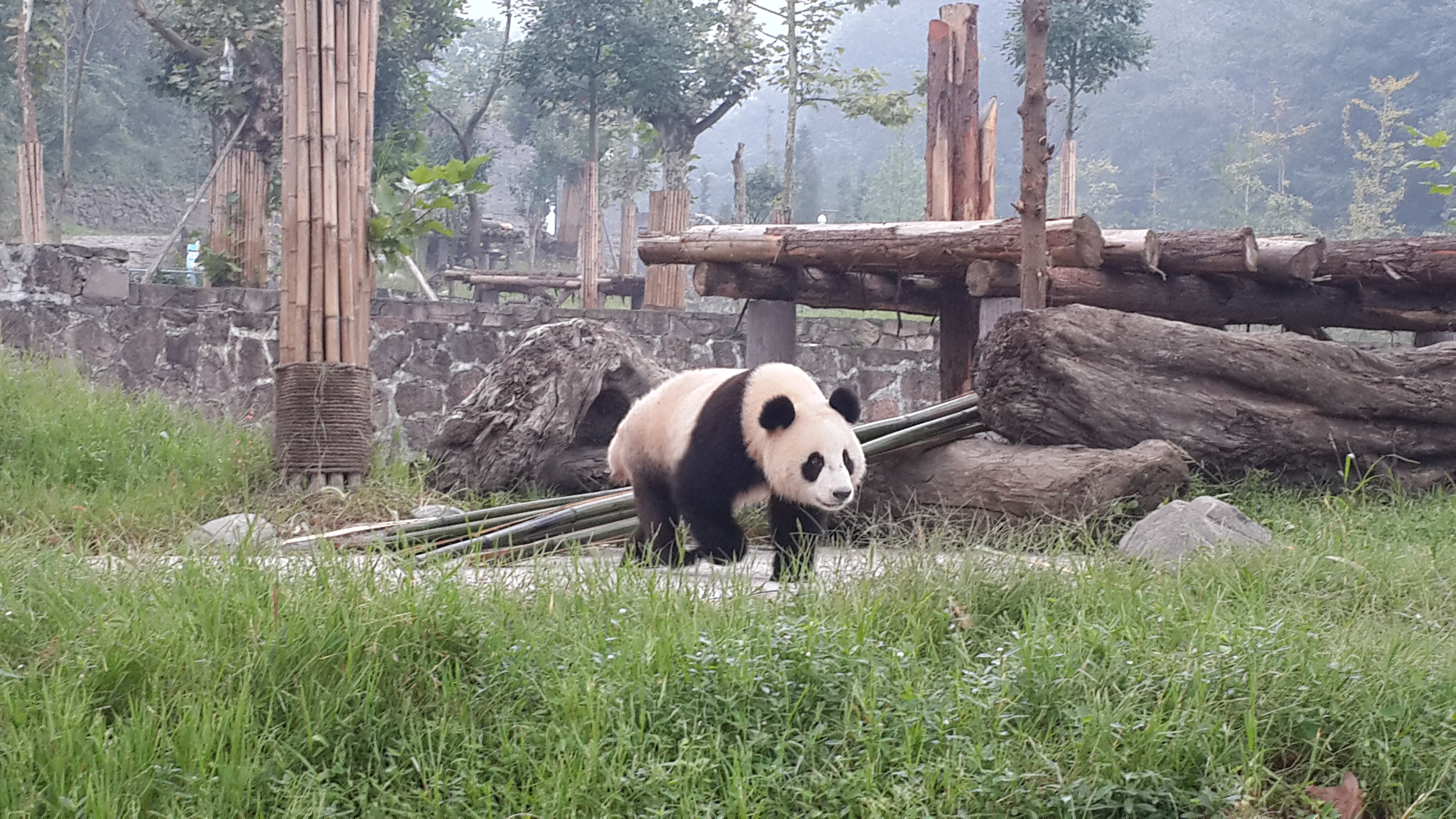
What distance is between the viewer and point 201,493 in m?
5.73

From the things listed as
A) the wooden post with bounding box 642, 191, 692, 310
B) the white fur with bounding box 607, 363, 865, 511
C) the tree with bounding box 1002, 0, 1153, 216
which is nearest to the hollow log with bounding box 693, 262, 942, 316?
the white fur with bounding box 607, 363, 865, 511

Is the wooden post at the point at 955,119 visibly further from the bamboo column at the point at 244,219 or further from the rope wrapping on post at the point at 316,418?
the bamboo column at the point at 244,219

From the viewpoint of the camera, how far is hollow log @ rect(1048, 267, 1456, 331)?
7.32 meters

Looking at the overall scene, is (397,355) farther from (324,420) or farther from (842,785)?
(842,785)

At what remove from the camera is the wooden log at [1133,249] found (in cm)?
671

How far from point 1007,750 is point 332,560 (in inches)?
76.2

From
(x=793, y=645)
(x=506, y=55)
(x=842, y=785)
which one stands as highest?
(x=506, y=55)

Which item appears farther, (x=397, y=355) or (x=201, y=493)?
(x=397, y=355)

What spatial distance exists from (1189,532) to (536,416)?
3.29 metres

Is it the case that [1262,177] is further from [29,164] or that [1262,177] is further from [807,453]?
[807,453]

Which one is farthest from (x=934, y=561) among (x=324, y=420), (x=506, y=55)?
(x=506, y=55)

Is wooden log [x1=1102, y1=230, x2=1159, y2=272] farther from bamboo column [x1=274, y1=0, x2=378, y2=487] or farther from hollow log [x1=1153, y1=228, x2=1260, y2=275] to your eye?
bamboo column [x1=274, y1=0, x2=378, y2=487]

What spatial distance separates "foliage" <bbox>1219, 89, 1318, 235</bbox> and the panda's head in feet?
92.8

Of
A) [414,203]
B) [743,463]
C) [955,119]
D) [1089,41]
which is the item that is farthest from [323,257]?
[1089,41]
